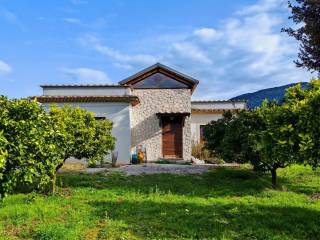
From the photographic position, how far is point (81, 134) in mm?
13938

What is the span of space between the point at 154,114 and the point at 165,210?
14.9 metres

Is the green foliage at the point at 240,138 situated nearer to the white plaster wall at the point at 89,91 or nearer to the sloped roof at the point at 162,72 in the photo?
the white plaster wall at the point at 89,91

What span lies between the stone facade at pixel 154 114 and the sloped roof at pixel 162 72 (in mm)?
562

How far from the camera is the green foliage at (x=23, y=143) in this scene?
7.66 meters

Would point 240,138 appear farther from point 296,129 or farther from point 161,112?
point 161,112

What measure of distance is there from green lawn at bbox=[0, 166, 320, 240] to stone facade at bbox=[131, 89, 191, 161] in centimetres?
955

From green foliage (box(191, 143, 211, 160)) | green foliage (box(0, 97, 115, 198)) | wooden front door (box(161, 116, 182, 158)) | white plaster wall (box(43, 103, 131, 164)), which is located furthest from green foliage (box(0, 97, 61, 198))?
green foliage (box(191, 143, 211, 160))

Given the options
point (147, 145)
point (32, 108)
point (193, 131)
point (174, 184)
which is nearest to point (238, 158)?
point (174, 184)

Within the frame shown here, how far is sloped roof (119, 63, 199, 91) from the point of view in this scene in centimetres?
2531

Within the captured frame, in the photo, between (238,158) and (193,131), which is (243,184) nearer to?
(238,158)

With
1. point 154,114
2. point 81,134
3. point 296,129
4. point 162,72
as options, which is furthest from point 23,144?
point 162,72

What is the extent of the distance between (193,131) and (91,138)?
51.8ft

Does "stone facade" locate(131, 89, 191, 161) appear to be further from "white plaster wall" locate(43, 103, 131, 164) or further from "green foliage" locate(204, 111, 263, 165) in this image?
"green foliage" locate(204, 111, 263, 165)

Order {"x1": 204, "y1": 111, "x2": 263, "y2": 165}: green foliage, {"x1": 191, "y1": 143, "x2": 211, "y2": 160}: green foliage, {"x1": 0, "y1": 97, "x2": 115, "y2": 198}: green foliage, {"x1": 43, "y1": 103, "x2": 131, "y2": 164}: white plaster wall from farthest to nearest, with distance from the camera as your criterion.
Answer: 1. {"x1": 191, "y1": 143, "x2": 211, "y2": 160}: green foliage
2. {"x1": 43, "y1": 103, "x2": 131, "y2": 164}: white plaster wall
3. {"x1": 204, "y1": 111, "x2": 263, "y2": 165}: green foliage
4. {"x1": 0, "y1": 97, "x2": 115, "y2": 198}: green foliage
